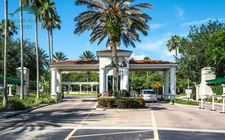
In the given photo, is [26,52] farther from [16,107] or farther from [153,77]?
[153,77]

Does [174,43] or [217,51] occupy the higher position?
[174,43]

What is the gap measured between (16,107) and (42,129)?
27.8ft

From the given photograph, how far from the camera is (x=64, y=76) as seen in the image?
8406 centimetres

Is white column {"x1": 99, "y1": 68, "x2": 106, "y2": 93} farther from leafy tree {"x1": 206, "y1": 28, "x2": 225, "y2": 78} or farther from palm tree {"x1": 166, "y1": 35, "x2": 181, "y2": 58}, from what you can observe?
palm tree {"x1": 166, "y1": 35, "x2": 181, "y2": 58}

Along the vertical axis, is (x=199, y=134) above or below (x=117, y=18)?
below

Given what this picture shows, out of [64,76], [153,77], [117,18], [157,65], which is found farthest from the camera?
[64,76]

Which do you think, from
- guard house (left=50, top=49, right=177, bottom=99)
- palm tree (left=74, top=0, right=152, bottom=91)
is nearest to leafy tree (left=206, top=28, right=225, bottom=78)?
guard house (left=50, top=49, right=177, bottom=99)

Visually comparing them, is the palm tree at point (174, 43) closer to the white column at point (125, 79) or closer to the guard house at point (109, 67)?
the guard house at point (109, 67)

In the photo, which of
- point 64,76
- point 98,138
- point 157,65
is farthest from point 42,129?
point 64,76

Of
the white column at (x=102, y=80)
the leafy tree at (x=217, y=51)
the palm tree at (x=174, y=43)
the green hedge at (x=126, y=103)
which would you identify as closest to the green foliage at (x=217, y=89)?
the leafy tree at (x=217, y=51)

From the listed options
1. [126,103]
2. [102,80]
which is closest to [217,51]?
[102,80]

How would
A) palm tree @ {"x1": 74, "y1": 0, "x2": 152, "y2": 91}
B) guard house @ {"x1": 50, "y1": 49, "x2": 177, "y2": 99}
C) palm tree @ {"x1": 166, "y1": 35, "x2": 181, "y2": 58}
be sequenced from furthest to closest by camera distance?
palm tree @ {"x1": 166, "y1": 35, "x2": 181, "y2": 58}
guard house @ {"x1": 50, "y1": 49, "x2": 177, "y2": 99}
palm tree @ {"x1": 74, "y1": 0, "x2": 152, "y2": 91}

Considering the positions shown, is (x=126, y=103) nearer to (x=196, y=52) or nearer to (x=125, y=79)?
(x=125, y=79)

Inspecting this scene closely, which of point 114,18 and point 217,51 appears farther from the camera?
point 217,51
